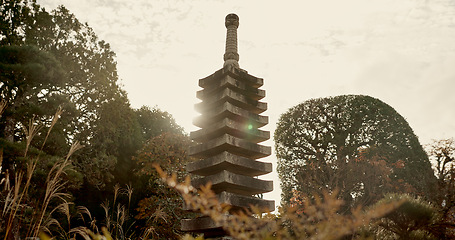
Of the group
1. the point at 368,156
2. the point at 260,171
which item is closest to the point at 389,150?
the point at 368,156

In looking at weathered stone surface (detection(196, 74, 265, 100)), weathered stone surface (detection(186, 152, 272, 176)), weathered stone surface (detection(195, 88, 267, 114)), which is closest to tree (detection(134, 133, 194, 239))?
weathered stone surface (detection(186, 152, 272, 176))

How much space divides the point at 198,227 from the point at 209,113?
262 cm

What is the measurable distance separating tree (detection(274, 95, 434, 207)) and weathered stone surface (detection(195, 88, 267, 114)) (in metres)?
4.50

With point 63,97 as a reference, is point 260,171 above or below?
below

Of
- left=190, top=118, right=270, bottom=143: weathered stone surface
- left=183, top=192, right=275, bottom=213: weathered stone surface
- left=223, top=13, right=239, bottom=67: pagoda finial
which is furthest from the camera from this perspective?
left=223, top=13, right=239, bottom=67: pagoda finial

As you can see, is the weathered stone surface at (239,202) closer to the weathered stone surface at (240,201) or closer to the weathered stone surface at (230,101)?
the weathered stone surface at (240,201)

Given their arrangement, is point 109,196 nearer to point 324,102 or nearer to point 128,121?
point 128,121

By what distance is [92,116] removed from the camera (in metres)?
14.3

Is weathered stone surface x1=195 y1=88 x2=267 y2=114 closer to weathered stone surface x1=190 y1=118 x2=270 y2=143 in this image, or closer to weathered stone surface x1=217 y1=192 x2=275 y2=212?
weathered stone surface x1=190 y1=118 x2=270 y2=143

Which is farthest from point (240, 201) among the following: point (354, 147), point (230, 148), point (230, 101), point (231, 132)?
point (354, 147)

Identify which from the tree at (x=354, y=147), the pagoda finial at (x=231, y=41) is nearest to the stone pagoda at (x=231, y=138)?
the pagoda finial at (x=231, y=41)

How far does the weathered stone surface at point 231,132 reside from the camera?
802cm

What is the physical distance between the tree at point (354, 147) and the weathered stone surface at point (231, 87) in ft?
15.2

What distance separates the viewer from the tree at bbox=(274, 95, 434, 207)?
1288cm
